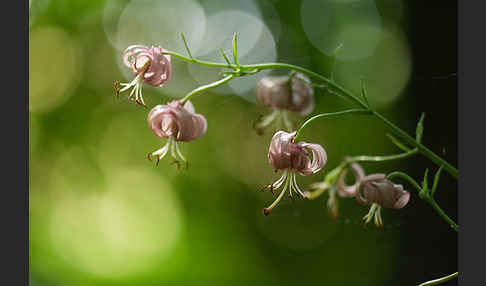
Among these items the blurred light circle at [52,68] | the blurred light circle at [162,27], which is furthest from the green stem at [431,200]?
the blurred light circle at [52,68]

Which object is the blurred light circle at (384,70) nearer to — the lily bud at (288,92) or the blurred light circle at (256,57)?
the blurred light circle at (256,57)

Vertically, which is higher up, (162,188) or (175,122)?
(175,122)

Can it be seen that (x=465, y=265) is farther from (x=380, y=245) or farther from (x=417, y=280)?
(x=380, y=245)

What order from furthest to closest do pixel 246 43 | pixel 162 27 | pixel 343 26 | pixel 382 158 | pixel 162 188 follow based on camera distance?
pixel 162 188 → pixel 162 27 → pixel 246 43 → pixel 343 26 → pixel 382 158

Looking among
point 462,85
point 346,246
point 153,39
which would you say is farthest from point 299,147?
point 153,39

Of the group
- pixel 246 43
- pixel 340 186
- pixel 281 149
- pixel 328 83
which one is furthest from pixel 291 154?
pixel 246 43

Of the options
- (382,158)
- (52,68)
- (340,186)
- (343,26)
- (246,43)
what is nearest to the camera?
(382,158)

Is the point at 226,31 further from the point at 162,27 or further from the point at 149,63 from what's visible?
the point at 149,63
